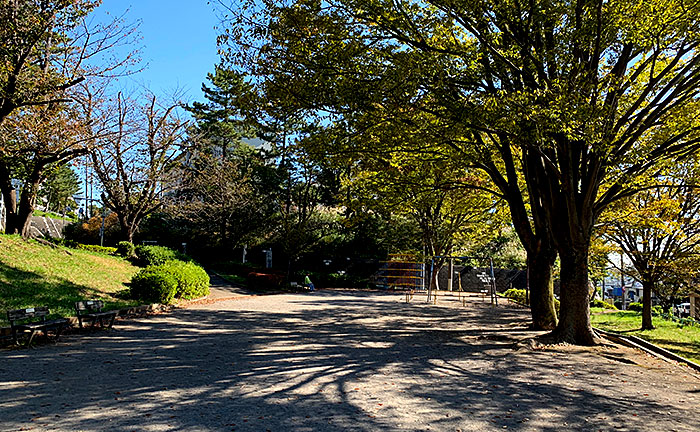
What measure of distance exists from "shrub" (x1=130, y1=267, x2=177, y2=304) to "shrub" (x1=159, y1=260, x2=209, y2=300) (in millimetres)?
692

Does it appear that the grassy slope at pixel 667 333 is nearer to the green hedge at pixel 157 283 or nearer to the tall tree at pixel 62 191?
the green hedge at pixel 157 283

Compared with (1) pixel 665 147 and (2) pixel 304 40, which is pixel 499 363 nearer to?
(1) pixel 665 147

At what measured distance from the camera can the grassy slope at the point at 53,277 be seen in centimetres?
1124

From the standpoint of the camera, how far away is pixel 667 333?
13.2 m

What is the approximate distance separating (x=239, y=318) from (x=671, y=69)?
1180 centimetres

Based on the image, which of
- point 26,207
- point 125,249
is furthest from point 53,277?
point 125,249

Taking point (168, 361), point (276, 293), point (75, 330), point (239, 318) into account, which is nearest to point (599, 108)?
point (168, 361)

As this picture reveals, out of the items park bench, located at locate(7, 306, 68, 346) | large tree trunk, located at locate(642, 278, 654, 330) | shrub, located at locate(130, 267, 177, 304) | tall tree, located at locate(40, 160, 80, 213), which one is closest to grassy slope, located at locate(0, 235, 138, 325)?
shrub, located at locate(130, 267, 177, 304)

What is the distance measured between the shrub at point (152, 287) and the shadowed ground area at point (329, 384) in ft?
9.64

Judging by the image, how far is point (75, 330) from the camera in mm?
9930

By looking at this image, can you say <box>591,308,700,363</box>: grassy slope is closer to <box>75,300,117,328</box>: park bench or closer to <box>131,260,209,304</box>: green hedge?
<box>75,300,117,328</box>: park bench

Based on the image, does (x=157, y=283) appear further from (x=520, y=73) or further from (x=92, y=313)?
(x=520, y=73)

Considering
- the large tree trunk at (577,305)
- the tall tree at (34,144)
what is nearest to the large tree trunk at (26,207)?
the tall tree at (34,144)

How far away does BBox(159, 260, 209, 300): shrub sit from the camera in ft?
50.4
